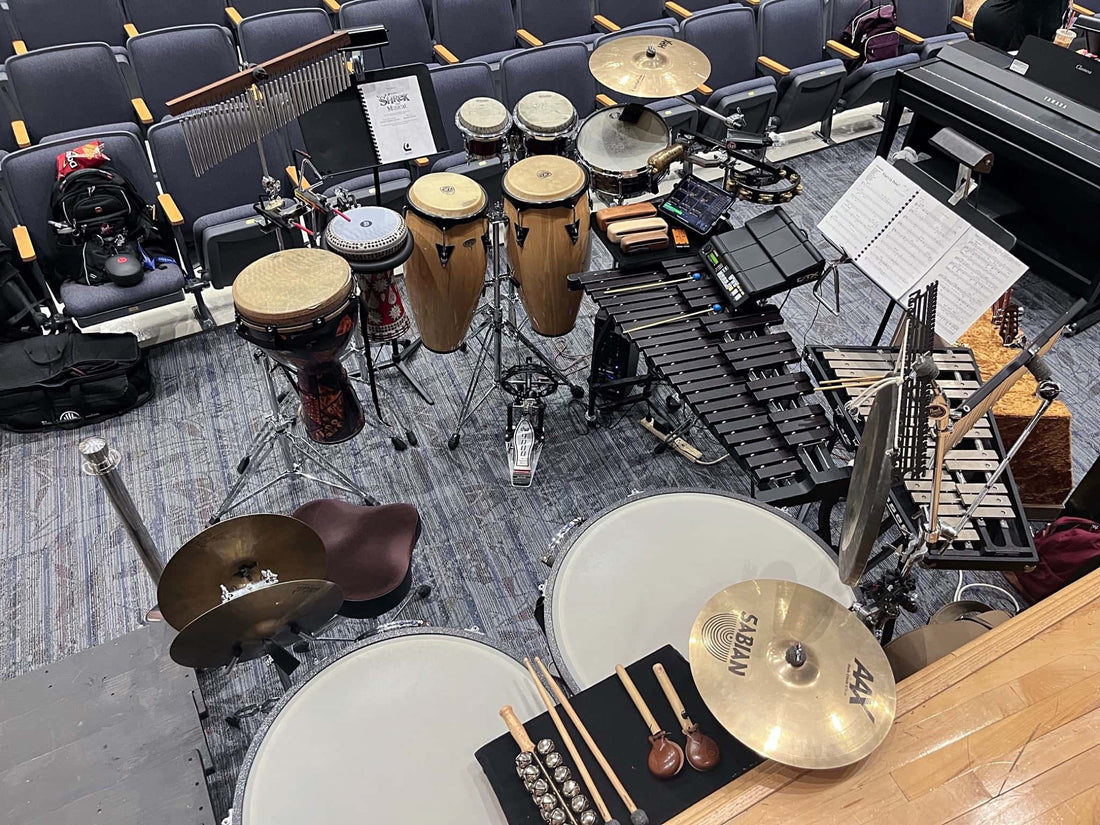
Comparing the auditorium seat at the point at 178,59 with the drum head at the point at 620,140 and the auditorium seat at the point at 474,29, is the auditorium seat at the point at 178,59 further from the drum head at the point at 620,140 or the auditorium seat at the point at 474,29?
the drum head at the point at 620,140

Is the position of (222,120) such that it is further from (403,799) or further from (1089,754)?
(1089,754)

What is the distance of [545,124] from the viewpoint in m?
3.82

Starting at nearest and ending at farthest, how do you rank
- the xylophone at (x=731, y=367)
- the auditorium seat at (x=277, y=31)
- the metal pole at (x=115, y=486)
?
the metal pole at (x=115, y=486) < the xylophone at (x=731, y=367) < the auditorium seat at (x=277, y=31)

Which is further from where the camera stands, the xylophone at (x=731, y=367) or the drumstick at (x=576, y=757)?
the xylophone at (x=731, y=367)

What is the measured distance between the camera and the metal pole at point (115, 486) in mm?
2135

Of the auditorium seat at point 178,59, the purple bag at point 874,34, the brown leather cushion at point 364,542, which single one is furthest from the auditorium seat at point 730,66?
the brown leather cushion at point 364,542

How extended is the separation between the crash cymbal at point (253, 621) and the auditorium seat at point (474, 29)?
13.4 ft

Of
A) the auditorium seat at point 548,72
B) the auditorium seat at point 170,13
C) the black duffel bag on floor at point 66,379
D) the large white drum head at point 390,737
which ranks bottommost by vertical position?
the black duffel bag on floor at point 66,379

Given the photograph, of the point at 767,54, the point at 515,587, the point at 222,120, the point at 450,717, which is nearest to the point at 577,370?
the point at 515,587

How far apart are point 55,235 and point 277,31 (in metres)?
1.81

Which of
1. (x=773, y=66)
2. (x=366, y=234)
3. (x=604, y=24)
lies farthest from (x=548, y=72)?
(x=366, y=234)

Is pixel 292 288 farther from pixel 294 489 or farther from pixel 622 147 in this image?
pixel 622 147

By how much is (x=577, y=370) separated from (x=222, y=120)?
2.15 metres

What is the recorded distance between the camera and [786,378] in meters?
3.12
